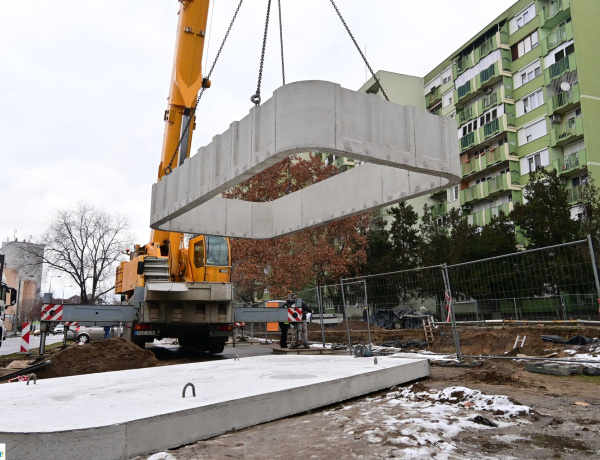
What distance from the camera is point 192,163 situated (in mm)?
8148

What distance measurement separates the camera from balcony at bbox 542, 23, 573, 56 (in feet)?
95.3

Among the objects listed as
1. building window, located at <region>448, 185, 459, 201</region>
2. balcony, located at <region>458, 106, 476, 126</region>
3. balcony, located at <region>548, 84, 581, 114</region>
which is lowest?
building window, located at <region>448, 185, 459, 201</region>

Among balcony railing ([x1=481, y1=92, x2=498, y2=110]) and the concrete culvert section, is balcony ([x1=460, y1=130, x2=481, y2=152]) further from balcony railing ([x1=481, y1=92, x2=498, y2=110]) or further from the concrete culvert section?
the concrete culvert section

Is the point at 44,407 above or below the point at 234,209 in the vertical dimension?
below

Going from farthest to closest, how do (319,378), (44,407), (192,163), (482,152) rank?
(482,152) → (192,163) → (319,378) → (44,407)

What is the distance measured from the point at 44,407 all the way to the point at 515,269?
25.8 feet

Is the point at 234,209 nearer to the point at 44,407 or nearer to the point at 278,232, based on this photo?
the point at 278,232

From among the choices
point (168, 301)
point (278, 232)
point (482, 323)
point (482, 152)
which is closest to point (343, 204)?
point (278, 232)

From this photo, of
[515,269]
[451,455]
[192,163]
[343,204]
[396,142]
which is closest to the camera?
[451,455]

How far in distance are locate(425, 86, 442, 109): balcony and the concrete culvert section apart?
34706 mm

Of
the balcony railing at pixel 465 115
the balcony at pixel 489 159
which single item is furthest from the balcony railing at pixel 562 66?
the balcony railing at pixel 465 115

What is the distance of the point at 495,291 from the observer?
30.4 feet

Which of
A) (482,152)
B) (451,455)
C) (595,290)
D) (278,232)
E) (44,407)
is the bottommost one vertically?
(451,455)

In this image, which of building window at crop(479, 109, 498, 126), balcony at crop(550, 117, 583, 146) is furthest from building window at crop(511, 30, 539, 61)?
balcony at crop(550, 117, 583, 146)
